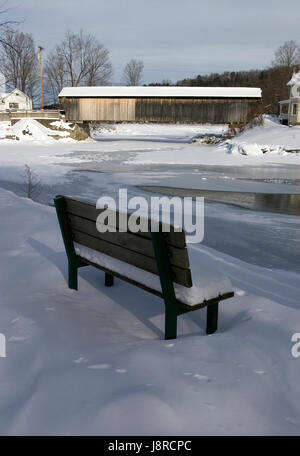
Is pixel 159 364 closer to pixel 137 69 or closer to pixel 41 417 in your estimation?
pixel 41 417

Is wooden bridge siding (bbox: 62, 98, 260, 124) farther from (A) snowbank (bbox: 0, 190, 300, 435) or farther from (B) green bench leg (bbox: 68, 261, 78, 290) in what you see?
(B) green bench leg (bbox: 68, 261, 78, 290)

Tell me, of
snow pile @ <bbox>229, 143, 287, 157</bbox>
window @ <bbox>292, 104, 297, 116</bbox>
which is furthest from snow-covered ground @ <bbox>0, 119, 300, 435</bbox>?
window @ <bbox>292, 104, 297, 116</bbox>

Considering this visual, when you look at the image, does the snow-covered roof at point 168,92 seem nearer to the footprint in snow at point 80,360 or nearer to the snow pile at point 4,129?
the snow pile at point 4,129

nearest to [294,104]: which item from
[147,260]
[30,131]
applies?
[30,131]

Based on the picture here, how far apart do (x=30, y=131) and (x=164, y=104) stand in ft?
37.9

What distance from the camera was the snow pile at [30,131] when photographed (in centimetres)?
3347

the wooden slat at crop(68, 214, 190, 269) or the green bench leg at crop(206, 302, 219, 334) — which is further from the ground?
the wooden slat at crop(68, 214, 190, 269)

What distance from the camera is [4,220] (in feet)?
19.7

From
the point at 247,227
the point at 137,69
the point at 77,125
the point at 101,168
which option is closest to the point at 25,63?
the point at 137,69

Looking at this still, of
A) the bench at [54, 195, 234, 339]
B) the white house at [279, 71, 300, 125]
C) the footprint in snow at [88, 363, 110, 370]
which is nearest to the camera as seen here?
the footprint in snow at [88, 363, 110, 370]

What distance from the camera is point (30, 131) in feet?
112

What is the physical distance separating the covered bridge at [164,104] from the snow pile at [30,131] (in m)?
4.02

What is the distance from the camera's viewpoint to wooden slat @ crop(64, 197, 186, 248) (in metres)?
2.56

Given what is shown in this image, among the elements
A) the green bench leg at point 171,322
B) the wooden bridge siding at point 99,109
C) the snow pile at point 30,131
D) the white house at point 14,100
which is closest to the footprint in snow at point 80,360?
the green bench leg at point 171,322
